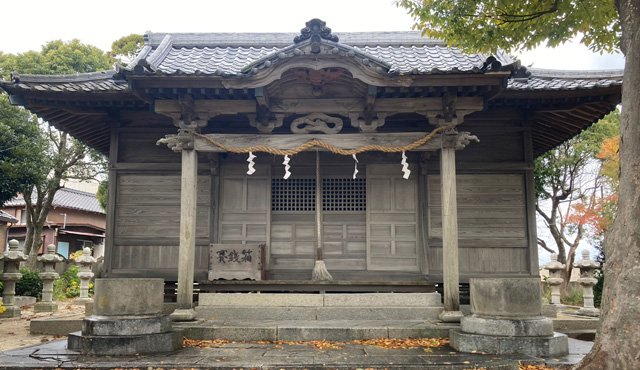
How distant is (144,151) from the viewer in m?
11.4

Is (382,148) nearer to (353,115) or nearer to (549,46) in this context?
(353,115)

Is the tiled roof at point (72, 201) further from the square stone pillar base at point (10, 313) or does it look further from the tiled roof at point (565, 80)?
the tiled roof at point (565, 80)

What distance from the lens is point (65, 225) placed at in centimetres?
3412

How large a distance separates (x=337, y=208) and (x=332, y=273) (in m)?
1.48

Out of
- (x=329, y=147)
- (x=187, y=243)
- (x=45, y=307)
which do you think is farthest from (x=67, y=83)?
(x=45, y=307)

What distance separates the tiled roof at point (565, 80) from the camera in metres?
9.36

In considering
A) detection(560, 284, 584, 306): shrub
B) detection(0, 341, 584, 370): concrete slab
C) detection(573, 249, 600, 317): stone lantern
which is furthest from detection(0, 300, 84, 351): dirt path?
detection(560, 284, 584, 306): shrub

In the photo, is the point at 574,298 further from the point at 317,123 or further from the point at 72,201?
the point at 72,201

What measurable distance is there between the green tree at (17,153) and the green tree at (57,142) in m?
3.76

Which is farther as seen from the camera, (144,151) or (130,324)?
(144,151)

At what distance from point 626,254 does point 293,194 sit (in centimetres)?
756

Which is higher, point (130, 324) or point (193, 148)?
point (193, 148)

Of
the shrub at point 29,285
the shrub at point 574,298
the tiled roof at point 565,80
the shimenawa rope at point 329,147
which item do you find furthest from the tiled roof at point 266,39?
the shrub at point 574,298

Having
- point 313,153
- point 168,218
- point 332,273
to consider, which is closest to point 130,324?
point 168,218
